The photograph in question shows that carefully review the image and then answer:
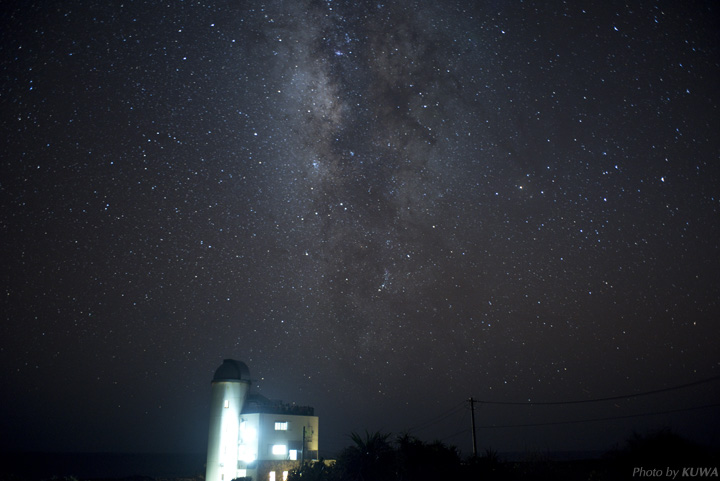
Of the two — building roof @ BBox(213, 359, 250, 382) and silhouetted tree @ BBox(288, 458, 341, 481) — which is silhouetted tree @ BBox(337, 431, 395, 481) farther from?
building roof @ BBox(213, 359, 250, 382)

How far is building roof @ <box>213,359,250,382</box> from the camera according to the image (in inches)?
1802

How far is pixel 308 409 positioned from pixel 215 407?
9.14 meters

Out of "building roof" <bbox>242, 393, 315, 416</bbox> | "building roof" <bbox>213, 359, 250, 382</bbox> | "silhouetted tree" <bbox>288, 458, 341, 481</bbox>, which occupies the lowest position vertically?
"silhouetted tree" <bbox>288, 458, 341, 481</bbox>

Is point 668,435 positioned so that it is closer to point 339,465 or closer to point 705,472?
point 705,472

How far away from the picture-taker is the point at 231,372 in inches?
1815

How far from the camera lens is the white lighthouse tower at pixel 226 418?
42094 mm

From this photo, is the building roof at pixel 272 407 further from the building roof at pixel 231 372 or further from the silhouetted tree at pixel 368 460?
the silhouetted tree at pixel 368 460

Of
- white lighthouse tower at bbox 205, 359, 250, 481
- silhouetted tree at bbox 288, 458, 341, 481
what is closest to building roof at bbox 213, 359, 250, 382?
white lighthouse tower at bbox 205, 359, 250, 481

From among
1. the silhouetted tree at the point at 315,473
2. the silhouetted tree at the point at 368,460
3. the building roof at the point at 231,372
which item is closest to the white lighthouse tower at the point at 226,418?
the building roof at the point at 231,372

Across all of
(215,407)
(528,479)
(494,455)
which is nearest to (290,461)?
(215,407)

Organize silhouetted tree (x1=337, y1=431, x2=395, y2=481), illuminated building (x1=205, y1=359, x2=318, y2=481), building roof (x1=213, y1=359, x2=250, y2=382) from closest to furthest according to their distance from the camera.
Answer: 1. silhouetted tree (x1=337, y1=431, x2=395, y2=481)
2. illuminated building (x1=205, y1=359, x2=318, y2=481)
3. building roof (x1=213, y1=359, x2=250, y2=382)

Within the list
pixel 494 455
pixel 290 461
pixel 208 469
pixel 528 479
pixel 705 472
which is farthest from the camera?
pixel 208 469

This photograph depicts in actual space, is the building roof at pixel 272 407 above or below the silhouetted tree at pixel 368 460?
A: above

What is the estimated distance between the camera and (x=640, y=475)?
19.3 m
